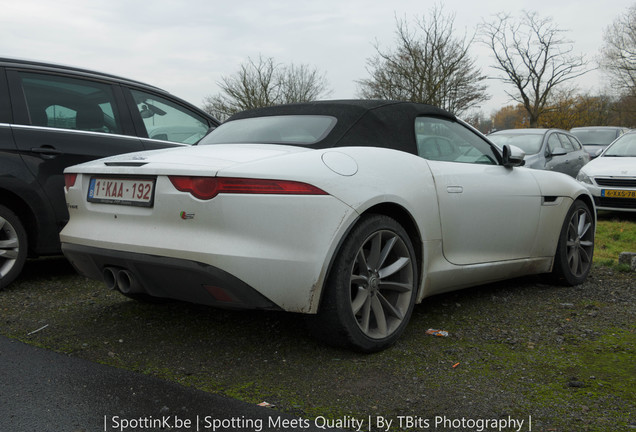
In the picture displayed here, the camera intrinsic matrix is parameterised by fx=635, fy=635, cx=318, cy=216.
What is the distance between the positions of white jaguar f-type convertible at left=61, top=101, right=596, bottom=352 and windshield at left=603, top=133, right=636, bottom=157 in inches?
303

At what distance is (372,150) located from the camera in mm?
3508

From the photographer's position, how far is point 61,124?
5121 millimetres

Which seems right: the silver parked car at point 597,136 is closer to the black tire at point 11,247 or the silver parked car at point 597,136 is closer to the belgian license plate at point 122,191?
the black tire at point 11,247

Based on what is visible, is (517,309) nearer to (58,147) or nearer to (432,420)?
(432,420)

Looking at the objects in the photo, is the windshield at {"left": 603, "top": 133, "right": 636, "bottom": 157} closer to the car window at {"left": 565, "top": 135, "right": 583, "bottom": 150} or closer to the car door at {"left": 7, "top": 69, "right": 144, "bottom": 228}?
the car window at {"left": 565, "top": 135, "right": 583, "bottom": 150}

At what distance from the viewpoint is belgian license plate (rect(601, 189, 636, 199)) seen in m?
9.51

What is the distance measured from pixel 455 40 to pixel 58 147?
26986 millimetres

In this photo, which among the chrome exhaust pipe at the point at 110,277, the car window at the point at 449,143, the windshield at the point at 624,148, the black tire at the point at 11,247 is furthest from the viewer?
the windshield at the point at 624,148

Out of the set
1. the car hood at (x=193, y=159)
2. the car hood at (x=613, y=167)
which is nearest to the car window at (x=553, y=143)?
the car hood at (x=613, y=167)

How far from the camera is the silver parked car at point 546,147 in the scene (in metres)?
11.3

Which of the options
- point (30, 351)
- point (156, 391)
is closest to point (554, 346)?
point (156, 391)

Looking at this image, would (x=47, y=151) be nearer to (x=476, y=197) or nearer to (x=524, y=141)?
(x=476, y=197)

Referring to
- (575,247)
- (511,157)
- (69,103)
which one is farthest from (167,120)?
(575,247)

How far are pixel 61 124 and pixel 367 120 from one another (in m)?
2.75
